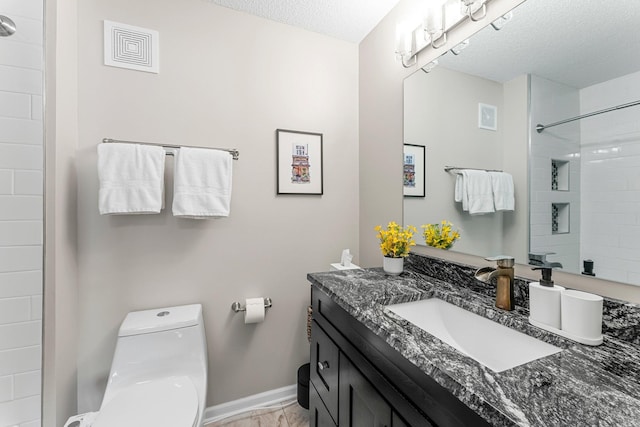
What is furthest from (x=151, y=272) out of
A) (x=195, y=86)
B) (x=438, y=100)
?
(x=438, y=100)

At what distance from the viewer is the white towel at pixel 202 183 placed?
1.37 metres

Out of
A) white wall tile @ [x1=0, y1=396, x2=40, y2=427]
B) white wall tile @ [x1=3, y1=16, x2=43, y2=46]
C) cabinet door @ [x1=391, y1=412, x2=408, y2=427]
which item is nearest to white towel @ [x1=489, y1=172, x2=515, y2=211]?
cabinet door @ [x1=391, y1=412, x2=408, y2=427]

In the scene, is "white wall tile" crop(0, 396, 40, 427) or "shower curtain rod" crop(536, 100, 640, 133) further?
"white wall tile" crop(0, 396, 40, 427)

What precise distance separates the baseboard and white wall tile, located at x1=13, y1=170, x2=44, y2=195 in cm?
140

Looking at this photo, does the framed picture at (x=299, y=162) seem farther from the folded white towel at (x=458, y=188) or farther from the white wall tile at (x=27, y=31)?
the white wall tile at (x=27, y=31)

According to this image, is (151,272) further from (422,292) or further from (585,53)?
(585,53)

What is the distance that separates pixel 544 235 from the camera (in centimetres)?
92

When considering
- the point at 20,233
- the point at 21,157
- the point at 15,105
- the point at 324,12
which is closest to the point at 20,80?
the point at 15,105

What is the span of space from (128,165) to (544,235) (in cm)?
173

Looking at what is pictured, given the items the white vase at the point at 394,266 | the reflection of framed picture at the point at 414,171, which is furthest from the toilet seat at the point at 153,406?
the reflection of framed picture at the point at 414,171

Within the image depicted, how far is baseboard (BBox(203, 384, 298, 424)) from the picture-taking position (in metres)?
1.58

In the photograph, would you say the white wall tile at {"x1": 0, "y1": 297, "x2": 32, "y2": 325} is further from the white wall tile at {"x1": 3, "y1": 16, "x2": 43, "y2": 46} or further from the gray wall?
the white wall tile at {"x1": 3, "y1": 16, "x2": 43, "y2": 46}

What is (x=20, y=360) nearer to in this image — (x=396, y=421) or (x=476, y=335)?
(x=396, y=421)

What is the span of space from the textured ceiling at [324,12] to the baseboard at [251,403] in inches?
91.2
